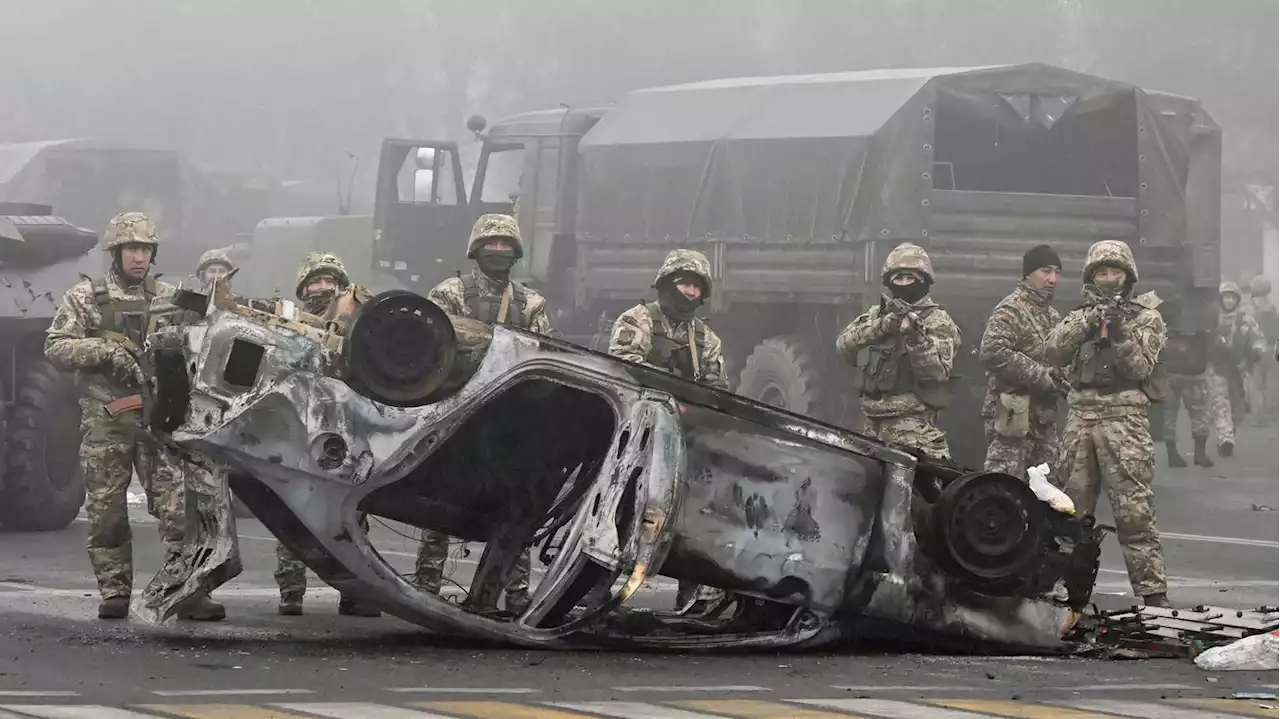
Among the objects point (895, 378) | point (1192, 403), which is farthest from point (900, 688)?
point (1192, 403)

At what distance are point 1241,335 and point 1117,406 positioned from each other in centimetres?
1386

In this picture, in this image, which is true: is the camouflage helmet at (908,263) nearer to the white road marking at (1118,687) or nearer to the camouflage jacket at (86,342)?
the camouflage jacket at (86,342)

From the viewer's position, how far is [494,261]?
428 inches

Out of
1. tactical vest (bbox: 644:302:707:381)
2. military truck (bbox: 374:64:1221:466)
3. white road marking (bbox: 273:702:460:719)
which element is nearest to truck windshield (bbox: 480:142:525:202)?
military truck (bbox: 374:64:1221:466)

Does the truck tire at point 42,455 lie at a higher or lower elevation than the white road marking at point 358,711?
higher

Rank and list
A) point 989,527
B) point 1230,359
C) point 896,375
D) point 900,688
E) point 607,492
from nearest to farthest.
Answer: point 900,688 → point 607,492 → point 989,527 → point 896,375 → point 1230,359

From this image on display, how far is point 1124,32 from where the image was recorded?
1684 inches

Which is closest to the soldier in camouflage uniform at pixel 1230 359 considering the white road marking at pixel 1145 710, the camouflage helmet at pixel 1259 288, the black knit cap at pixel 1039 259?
A: the camouflage helmet at pixel 1259 288

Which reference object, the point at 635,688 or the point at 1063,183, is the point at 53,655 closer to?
the point at 635,688

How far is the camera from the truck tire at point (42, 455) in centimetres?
1499

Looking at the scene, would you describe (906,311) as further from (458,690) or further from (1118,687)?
(458,690)

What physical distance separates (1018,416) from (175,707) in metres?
7.11

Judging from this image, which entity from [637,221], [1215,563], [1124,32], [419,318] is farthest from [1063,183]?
[1124,32]

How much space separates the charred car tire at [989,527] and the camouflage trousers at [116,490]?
3.42m
